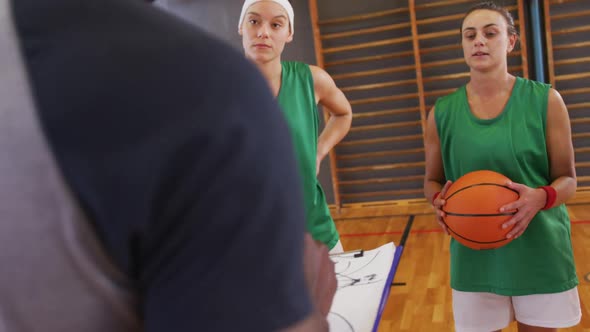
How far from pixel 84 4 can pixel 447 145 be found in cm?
192

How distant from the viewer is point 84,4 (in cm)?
39

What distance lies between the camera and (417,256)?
4602 millimetres

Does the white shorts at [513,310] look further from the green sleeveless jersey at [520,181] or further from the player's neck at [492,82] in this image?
the player's neck at [492,82]

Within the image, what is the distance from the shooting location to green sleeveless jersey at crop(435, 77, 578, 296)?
1967 millimetres

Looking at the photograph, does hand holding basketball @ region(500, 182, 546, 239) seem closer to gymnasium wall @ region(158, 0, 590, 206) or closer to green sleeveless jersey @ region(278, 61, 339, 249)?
green sleeveless jersey @ region(278, 61, 339, 249)

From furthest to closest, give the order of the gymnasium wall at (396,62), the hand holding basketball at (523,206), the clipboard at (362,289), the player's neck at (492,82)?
the gymnasium wall at (396,62) → the player's neck at (492,82) → the hand holding basketball at (523,206) → the clipboard at (362,289)

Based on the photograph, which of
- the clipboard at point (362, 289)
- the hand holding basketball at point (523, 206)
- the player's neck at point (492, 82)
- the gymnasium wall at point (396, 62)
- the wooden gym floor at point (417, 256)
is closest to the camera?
the clipboard at point (362, 289)

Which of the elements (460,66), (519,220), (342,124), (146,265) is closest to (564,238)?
(519,220)

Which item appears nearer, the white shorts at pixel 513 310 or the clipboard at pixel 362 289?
the clipboard at pixel 362 289

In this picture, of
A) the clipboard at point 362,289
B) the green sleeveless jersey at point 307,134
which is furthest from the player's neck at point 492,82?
the clipboard at point 362,289

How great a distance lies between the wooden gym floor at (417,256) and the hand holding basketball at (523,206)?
4.66 feet

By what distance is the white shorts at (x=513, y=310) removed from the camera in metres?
1.96

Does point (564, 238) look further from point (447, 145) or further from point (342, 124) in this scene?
point (342, 124)

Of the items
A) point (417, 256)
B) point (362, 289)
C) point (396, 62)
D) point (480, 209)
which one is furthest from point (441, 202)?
point (396, 62)
